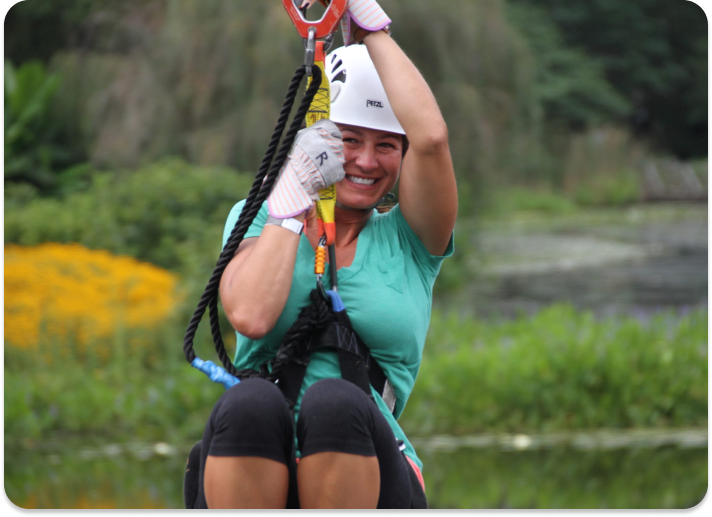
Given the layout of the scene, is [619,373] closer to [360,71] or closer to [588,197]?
[588,197]

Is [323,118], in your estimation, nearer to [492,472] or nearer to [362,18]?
[362,18]

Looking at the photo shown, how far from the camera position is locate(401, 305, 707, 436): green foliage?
4.30m

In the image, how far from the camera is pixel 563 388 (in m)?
4.31

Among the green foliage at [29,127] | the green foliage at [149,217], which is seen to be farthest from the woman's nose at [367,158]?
the green foliage at [29,127]

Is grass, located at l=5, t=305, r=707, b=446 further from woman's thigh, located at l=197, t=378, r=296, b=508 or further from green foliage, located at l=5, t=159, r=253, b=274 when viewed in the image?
woman's thigh, located at l=197, t=378, r=296, b=508

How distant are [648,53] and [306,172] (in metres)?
4.96

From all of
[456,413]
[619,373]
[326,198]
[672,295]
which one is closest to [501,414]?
[456,413]

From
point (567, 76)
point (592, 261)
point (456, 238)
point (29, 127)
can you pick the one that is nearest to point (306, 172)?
point (456, 238)

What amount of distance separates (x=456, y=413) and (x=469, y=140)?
222cm

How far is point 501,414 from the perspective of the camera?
4.32 metres

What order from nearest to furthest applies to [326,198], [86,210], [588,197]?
1. [326,198]
2. [86,210]
3. [588,197]

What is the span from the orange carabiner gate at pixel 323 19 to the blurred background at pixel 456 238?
2524mm

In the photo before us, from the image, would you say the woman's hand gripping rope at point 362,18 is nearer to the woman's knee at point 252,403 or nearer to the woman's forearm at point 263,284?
the woman's forearm at point 263,284

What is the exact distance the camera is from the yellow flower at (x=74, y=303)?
4.55 meters
